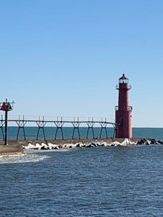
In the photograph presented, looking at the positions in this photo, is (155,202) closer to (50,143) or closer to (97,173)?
(97,173)

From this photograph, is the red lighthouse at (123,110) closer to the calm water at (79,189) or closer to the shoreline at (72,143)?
the shoreline at (72,143)

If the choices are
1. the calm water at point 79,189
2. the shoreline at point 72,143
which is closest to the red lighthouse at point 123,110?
the shoreline at point 72,143

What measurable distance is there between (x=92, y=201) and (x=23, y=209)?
16.9 ft

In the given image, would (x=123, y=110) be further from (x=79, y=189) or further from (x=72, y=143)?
(x=79, y=189)

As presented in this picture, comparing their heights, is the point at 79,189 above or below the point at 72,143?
below

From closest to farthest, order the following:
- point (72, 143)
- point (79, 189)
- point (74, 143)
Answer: point (79, 189)
point (72, 143)
point (74, 143)

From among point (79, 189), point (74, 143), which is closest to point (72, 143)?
point (74, 143)

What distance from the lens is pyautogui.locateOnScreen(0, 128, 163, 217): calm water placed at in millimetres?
38375

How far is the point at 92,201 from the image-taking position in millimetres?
41750

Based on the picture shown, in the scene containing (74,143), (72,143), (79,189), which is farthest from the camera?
(74,143)

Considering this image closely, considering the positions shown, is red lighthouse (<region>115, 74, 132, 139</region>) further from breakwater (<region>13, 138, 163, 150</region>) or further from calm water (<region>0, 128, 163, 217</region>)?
calm water (<region>0, 128, 163, 217</region>)

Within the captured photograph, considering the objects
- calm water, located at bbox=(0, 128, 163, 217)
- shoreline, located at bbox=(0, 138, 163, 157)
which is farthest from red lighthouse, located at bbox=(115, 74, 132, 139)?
calm water, located at bbox=(0, 128, 163, 217)

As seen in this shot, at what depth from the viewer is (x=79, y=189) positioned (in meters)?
47.9

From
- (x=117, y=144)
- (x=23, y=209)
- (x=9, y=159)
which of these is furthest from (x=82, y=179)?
(x=117, y=144)
